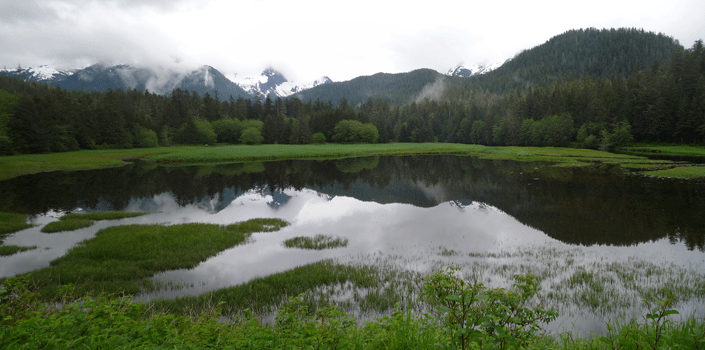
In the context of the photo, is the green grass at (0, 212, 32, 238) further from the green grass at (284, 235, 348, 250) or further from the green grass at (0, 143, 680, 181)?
the green grass at (0, 143, 680, 181)

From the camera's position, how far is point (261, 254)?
1445cm

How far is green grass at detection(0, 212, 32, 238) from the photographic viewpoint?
677 inches

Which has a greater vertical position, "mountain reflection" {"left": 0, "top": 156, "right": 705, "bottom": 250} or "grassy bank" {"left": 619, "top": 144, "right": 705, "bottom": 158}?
"grassy bank" {"left": 619, "top": 144, "right": 705, "bottom": 158}

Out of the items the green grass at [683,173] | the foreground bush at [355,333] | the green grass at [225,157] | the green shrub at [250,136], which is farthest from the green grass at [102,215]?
the green shrub at [250,136]

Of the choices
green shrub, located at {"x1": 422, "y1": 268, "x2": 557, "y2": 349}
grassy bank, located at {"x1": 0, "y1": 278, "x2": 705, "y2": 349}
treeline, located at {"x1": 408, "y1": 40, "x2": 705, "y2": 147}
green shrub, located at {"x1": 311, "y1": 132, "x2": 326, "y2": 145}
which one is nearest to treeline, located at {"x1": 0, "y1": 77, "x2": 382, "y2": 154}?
green shrub, located at {"x1": 311, "y1": 132, "x2": 326, "y2": 145}

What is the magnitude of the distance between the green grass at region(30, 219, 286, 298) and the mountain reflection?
7.40m

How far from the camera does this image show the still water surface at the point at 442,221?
11.7 metres

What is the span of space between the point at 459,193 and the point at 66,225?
30343mm

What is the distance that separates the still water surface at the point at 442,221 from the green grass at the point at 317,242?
2.09 ft

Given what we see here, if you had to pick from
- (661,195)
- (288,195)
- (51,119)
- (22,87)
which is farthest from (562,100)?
(22,87)

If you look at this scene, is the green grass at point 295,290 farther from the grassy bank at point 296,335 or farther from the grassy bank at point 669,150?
the grassy bank at point 669,150

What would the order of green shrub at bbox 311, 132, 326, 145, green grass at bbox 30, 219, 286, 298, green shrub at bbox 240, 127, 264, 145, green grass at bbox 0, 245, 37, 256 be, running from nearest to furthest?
green grass at bbox 30, 219, 286, 298
green grass at bbox 0, 245, 37, 256
green shrub at bbox 240, 127, 264, 145
green shrub at bbox 311, 132, 326, 145

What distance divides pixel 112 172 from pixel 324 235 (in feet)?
145

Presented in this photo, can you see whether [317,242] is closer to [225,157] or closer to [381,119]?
[225,157]
